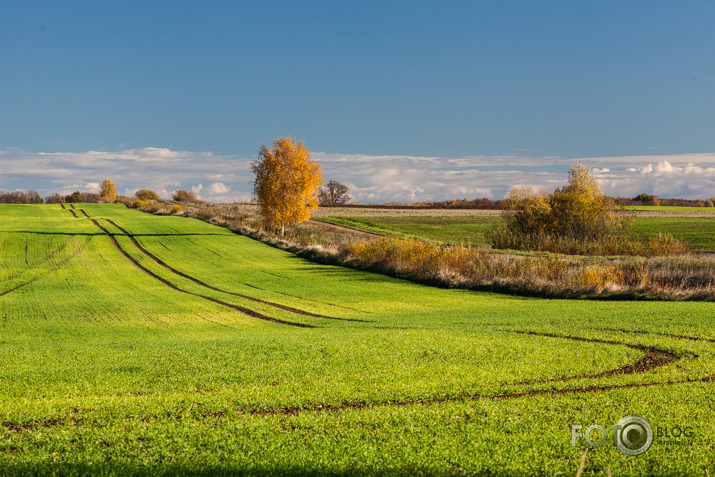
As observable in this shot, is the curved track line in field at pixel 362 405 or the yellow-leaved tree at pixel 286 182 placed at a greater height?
the yellow-leaved tree at pixel 286 182

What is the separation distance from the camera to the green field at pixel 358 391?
5.16 m

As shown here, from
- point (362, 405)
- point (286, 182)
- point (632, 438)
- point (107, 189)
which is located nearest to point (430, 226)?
point (286, 182)

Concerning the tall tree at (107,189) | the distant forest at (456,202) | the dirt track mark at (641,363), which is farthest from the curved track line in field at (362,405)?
the tall tree at (107,189)

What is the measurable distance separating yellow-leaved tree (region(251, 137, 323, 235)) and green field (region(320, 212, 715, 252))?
849 centimetres

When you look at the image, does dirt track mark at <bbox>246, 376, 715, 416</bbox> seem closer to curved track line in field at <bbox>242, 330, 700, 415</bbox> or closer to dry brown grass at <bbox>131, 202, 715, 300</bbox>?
curved track line in field at <bbox>242, 330, 700, 415</bbox>

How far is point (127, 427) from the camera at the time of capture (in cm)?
614

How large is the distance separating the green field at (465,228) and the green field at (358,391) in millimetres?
Answer: 31549

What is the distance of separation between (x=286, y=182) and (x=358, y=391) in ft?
140

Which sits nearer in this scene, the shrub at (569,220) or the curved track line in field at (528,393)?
the curved track line in field at (528,393)

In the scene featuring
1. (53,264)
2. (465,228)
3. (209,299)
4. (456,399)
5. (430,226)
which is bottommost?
(209,299)

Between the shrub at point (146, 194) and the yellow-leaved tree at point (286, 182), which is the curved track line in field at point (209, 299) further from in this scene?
the shrub at point (146, 194)

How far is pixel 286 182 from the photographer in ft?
160

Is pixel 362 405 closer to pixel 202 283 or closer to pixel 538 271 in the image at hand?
pixel 538 271

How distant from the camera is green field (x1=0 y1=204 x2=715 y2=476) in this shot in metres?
5.16
